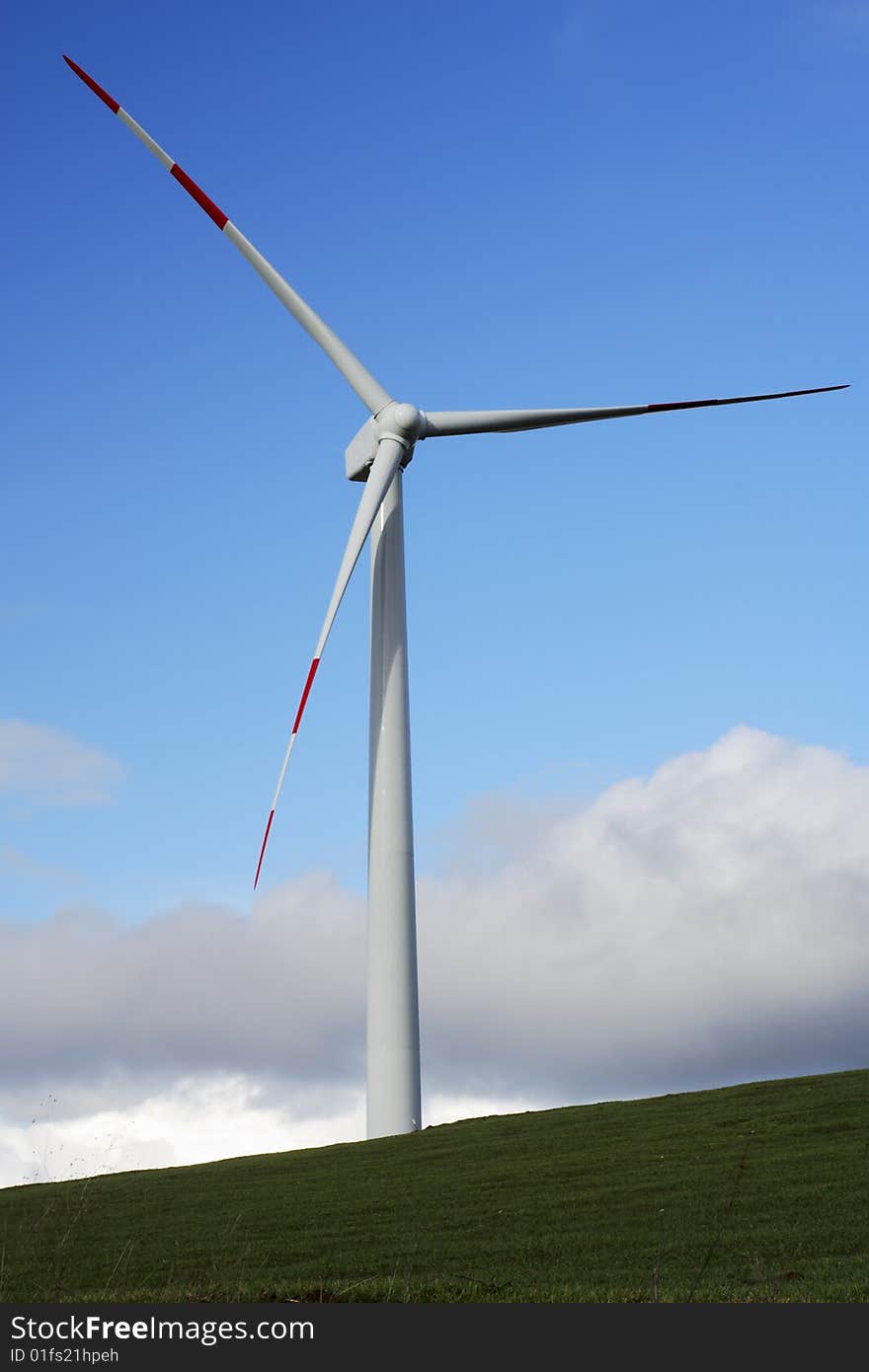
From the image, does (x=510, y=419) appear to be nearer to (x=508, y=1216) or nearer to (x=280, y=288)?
(x=280, y=288)

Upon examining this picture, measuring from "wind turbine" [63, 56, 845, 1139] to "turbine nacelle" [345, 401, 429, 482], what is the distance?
3cm

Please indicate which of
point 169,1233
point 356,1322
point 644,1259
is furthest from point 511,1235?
point 356,1322

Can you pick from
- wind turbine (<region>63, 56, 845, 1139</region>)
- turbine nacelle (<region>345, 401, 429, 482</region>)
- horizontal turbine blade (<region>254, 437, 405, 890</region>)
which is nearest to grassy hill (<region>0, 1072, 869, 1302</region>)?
wind turbine (<region>63, 56, 845, 1139</region>)

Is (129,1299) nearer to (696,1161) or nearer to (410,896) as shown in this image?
(696,1161)

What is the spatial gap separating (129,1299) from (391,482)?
3113 cm

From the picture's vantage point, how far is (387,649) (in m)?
40.8

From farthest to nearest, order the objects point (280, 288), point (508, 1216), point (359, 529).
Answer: point (280, 288) < point (359, 529) < point (508, 1216)

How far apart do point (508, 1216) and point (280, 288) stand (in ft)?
107

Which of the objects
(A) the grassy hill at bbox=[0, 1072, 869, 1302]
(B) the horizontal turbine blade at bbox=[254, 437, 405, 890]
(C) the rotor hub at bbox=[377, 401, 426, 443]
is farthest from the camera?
(C) the rotor hub at bbox=[377, 401, 426, 443]

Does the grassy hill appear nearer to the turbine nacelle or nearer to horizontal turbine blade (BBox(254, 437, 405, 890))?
horizontal turbine blade (BBox(254, 437, 405, 890))

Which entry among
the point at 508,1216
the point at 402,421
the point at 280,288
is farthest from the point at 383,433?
the point at 508,1216

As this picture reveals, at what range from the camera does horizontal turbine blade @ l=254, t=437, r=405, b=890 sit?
3700 cm

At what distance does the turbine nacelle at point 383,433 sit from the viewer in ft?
139

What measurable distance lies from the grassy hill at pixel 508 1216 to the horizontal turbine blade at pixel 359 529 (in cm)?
951
